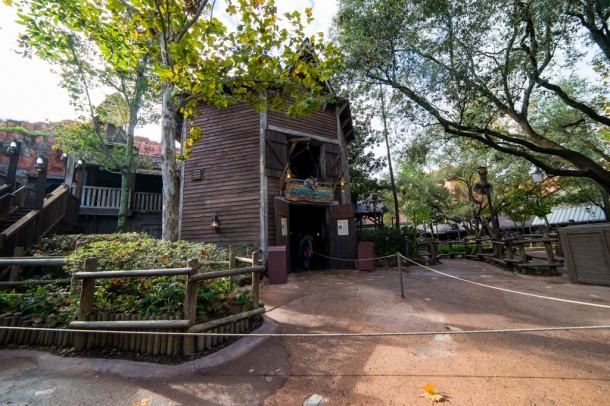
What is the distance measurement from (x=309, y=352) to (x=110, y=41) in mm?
7933

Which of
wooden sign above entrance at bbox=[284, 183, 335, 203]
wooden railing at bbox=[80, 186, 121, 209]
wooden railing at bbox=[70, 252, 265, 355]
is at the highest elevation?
wooden railing at bbox=[80, 186, 121, 209]

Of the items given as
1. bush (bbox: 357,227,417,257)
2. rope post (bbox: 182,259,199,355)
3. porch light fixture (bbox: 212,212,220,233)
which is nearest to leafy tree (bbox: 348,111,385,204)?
bush (bbox: 357,227,417,257)

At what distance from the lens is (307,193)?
10.2 metres

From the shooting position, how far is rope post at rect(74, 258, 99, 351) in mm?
3362

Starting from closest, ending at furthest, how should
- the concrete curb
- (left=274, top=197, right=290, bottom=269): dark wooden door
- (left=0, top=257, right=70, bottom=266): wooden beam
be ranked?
1. the concrete curb
2. (left=0, top=257, right=70, bottom=266): wooden beam
3. (left=274, top=197, right=290, bottom=269): dark wooden door

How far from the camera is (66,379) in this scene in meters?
2.82

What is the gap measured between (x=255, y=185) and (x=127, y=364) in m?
7.38

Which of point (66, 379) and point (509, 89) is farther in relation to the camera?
point (509, 89)

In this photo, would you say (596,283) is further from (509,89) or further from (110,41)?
(110,41)

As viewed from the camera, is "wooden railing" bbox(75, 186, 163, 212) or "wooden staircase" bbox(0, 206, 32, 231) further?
"wooden railing" bbox(75, 186, 163, 212)

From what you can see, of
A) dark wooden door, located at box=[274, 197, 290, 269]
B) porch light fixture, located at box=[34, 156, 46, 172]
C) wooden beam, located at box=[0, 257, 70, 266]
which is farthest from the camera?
→ dark wooden door, located at box=[274, 197, 290, 269]

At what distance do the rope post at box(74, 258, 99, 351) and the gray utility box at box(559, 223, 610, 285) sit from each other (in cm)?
1086

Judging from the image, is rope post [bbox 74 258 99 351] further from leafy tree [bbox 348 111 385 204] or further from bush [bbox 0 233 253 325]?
leafy tree [bbox 348 111 385 204]

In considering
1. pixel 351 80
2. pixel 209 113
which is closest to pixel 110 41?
pixel 209 113
